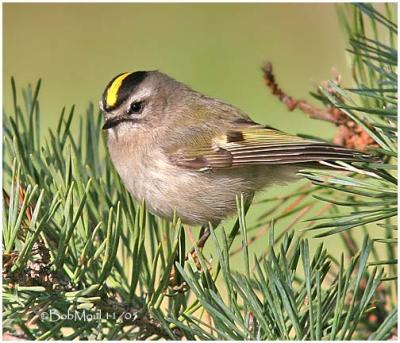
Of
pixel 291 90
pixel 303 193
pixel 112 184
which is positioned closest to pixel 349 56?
pixel 303 193

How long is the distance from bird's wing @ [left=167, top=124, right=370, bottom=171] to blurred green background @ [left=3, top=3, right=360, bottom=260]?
1.12m

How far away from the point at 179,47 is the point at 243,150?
1767mm

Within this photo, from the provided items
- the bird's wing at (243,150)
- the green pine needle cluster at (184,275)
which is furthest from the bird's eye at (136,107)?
the green pine needle cluster at (184,275)

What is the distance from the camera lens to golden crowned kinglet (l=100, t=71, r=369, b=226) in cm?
188

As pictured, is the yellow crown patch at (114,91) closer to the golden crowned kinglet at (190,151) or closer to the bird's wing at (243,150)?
the golden crowned kinglet at (190,151)

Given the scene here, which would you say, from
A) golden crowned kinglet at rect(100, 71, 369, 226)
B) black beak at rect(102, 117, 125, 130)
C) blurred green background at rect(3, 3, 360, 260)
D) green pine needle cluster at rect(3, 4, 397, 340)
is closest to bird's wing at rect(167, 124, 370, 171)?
golden crowned kinglet at rect(100, 71, 369, 226)

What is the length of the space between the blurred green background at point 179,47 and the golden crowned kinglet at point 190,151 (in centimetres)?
98

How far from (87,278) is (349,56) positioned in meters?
0.78

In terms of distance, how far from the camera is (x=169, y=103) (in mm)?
2350

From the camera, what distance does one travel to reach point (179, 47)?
3.65 meters

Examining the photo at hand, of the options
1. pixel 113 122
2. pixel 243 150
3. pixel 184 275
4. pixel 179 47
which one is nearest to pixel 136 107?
pixel 113 122

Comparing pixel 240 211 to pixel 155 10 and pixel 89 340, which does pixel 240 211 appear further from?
pixel 155 10

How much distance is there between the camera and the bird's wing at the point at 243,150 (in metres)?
1.84

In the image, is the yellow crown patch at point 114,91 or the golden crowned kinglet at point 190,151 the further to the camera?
the yellow crown patch at point 114,91
